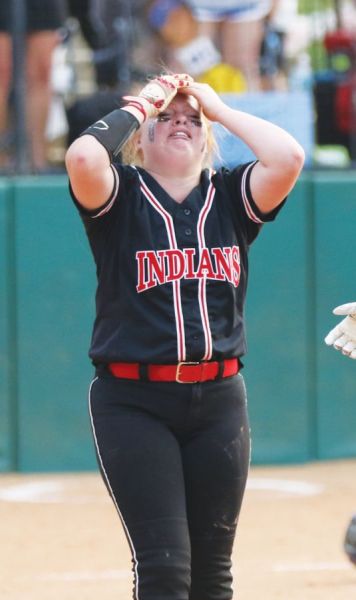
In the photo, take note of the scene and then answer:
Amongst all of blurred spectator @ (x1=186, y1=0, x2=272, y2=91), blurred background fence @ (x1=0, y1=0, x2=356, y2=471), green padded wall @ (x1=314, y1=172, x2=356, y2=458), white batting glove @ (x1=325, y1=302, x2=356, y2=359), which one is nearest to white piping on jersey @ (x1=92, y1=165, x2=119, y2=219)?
white batting glove @ (x1=325, y1=302, x2=356, y2=359)

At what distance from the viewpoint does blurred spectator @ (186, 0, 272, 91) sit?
7.43m

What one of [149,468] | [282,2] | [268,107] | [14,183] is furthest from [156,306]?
[282,2]

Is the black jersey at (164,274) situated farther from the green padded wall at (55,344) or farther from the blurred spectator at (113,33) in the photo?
the blurred spectator at (113,33)

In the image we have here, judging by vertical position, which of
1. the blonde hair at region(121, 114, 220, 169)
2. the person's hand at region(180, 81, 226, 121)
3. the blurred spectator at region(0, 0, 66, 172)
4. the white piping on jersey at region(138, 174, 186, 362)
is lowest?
the white piping on jersey at region(138, 174, 186, 362)

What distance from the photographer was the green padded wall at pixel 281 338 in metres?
7.21

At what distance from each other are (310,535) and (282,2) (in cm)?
355

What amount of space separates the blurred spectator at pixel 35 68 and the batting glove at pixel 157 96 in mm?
3782

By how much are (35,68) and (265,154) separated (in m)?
3.93

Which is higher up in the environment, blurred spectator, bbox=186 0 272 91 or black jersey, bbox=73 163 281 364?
blurred spectator, bbox=186 0 272 91

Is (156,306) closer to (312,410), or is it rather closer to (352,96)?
(312,410)

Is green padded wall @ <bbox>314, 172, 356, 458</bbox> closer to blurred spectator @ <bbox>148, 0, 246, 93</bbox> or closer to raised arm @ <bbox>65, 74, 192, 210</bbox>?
blurred spectator @ <bbox>148, 0, 246, 93</bbox>

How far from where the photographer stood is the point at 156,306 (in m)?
3.42

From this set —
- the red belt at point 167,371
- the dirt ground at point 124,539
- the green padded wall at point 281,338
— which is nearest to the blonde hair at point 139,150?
the red belt at point 167,371

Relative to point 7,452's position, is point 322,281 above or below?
above
